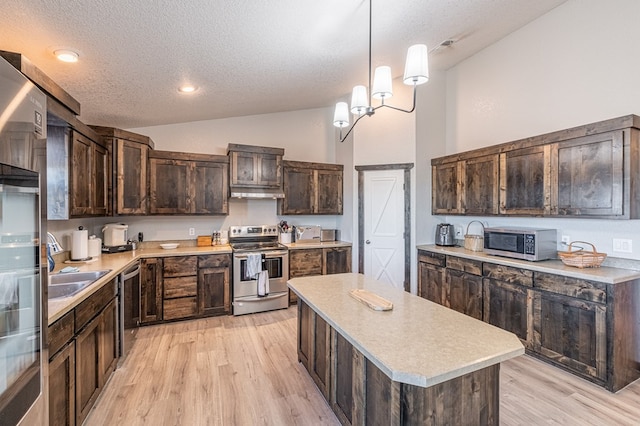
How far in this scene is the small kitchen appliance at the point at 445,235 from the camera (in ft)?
14.0

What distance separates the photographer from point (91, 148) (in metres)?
3.04

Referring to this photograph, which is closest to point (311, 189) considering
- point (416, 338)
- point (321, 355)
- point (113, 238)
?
point (113, 238)

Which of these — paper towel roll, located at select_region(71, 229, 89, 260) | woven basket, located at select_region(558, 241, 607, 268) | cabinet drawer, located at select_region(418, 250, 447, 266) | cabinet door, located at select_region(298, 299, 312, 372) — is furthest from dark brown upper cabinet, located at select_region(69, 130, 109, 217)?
woven basket, located at select_region(558, 241, 607, 268)

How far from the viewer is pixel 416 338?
1.52 m

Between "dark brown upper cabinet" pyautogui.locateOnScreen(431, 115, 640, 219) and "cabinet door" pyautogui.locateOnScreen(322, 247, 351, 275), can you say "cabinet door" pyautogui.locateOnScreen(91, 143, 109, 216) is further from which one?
"dark brown upper cabinet" pyautogui.locateOnScreen(431, 115, 640, 219)

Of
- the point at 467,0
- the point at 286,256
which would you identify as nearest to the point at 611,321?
the point at 467,0

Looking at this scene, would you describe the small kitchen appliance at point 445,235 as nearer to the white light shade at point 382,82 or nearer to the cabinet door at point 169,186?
the white light shade at point 382,82

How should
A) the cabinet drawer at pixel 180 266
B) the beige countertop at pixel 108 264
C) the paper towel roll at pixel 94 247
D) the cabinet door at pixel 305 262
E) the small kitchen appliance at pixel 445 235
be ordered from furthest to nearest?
1. the cabinet door at pixel 305 262
2. the small kitchen appliance at pixel 445 235
3. the cabinet drawer at pixel 180 266
4. the paper towel roll at pixel 94 247
5. the beige countertop at pixel 108 264

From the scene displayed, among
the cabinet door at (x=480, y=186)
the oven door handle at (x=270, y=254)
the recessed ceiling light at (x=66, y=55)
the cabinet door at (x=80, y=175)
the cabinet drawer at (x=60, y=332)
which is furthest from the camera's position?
the oven door handle at (x=270, y=254)

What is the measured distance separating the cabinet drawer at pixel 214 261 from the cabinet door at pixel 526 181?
11.4ft

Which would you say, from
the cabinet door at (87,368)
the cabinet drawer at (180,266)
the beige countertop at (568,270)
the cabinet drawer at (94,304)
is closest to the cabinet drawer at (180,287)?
the cabinet drawer at (180,266)

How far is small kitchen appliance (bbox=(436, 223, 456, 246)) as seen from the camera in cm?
428

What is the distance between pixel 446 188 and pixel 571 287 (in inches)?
75.9

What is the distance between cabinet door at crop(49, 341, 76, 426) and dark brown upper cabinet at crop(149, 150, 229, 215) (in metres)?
2.57
